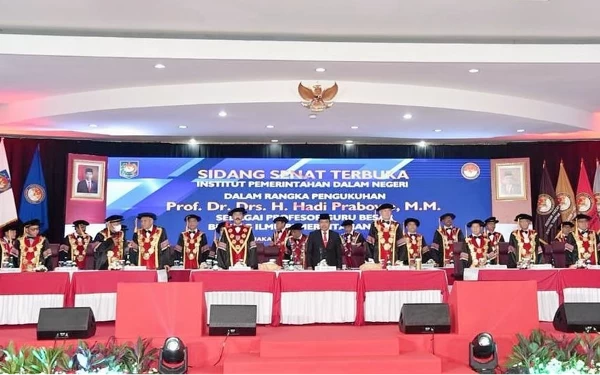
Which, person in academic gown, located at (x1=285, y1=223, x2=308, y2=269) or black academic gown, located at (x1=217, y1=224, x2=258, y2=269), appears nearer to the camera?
black academic gown, located at (x1=217, y1=224, x2=258, y2=269)

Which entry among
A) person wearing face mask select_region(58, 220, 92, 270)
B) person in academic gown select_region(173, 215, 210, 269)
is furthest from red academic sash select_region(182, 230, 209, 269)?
person wearing face mask select_region(58, 220, 92, 270)

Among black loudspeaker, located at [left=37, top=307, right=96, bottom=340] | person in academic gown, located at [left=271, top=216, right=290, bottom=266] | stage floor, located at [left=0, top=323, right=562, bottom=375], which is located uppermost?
person in academic gown, located at [left=271, top=216, right=290, bottom=266]

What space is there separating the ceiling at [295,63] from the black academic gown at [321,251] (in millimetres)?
1859

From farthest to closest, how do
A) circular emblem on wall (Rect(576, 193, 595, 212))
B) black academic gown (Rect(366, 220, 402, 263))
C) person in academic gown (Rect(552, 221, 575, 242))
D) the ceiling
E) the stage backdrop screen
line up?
circular emblem on wall (Rect(576, 193, 595, 212)) → the stage backdrop screen → person in academic gown (Rect(552, 221, 575, 242)) → black academic gown (Rect(366, 220, 402, 263)) → the ceiling

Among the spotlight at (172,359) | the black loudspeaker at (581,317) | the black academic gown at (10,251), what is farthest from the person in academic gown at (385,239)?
the black academic gown at (10,251)

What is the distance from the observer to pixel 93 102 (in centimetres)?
856

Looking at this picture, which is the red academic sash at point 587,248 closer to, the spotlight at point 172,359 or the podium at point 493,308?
the podium at point 493,308

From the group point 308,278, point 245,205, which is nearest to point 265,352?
point 308,278

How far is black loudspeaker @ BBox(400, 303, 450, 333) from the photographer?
5.07 metres

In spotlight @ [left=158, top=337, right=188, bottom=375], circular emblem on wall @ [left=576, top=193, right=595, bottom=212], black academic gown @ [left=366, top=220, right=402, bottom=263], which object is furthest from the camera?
circular emblem on wall @ [left=576, top=193, right=595, bottom=212]

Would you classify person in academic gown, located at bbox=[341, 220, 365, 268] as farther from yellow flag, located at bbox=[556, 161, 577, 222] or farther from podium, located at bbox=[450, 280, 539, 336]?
podium, located at bbox=[450, 280, 539, 336]

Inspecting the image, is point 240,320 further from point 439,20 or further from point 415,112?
point 415,112

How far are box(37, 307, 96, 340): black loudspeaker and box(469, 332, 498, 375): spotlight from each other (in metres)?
3.01

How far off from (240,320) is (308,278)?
179cm
